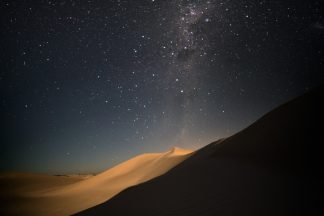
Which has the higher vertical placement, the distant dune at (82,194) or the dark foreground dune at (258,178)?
Result: the distant dune at (82,194)

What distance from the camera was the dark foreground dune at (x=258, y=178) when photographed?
634 cm

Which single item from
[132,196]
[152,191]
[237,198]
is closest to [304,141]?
[237,198]

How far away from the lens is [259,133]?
40.7 ft

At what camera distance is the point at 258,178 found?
8.40 m

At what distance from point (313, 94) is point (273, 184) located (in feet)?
25.2

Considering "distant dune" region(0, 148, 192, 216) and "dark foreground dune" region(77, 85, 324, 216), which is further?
"distant dune" region(0, 148, 192, 216)

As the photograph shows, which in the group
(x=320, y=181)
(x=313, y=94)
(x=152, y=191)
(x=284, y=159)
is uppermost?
(x=313, y=94)

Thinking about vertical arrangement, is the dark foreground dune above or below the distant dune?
below

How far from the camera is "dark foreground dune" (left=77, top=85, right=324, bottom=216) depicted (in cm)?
634

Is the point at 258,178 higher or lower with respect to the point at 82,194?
lower

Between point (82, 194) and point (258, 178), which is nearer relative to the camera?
point (258, 178)

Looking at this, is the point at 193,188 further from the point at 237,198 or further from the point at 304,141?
the point at 304,141

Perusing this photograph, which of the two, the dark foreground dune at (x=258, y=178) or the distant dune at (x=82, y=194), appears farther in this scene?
the distant dune at (x=82, y=194)

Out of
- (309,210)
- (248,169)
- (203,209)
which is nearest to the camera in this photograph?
(309,210)
